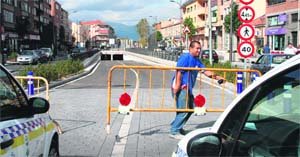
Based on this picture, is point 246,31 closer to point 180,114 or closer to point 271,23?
point 180,114

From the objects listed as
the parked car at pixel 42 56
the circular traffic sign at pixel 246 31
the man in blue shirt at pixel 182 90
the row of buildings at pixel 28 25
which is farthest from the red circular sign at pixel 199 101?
the row of buildings at pixel 28 25

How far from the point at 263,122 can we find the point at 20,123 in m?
2.08

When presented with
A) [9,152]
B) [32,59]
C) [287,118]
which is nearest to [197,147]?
[287,118]

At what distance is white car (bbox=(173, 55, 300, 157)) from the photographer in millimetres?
2627

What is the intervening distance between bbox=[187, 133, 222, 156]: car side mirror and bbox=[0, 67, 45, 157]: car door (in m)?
1.41

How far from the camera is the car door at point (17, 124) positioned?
373cm

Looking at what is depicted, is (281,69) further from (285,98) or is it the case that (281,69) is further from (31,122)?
(31,122)

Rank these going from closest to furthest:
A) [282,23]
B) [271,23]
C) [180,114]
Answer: [180,114]
[282,23]
[271,23]

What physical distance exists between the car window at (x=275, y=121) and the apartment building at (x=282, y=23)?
2033 inches

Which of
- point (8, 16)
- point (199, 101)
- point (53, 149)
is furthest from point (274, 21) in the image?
point (53, 149)

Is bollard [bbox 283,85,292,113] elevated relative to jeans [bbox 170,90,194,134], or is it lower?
elevated

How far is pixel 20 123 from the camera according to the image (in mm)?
4172

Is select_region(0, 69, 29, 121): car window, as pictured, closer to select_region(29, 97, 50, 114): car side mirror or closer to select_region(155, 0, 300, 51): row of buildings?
select_region(29, 97, 50, 114): car side mirror

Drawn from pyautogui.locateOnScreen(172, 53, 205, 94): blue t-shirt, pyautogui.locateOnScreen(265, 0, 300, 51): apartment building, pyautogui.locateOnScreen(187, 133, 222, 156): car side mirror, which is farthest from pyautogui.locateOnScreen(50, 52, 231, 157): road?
pyautogui.locateOnScreen(265, 0, 300, 51): apartment building
